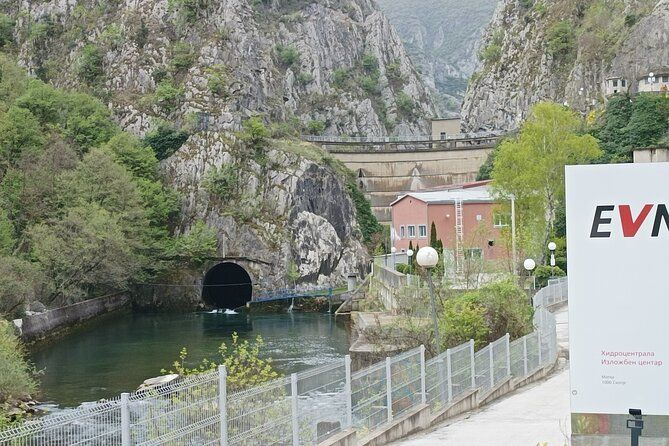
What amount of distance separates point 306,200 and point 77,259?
2923 cm

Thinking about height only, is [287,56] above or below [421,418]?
above

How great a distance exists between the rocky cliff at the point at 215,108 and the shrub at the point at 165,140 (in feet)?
1.88

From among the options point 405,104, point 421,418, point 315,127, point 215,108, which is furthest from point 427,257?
point 405,104

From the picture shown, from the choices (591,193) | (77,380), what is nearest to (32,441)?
(591,193)

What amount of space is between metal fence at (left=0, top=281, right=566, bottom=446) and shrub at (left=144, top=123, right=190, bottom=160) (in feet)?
227

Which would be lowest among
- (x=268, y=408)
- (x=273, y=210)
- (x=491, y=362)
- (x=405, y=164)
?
(x=491, y=362)

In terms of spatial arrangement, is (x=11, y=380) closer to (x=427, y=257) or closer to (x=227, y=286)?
(x=427, y=257)

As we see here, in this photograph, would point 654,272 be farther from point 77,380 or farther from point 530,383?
point 77,380

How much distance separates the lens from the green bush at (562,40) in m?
103

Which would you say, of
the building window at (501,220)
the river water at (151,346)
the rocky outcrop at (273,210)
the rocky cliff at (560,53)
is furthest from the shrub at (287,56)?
the building window at (501,220)

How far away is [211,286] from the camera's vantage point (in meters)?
84.9

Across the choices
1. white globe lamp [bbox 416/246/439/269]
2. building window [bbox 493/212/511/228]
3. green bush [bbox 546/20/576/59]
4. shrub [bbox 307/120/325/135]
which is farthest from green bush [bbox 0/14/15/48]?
white globe lamp [bbox 416/246/439/269]

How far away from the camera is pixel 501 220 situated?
65.6 m

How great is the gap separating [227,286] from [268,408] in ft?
244
